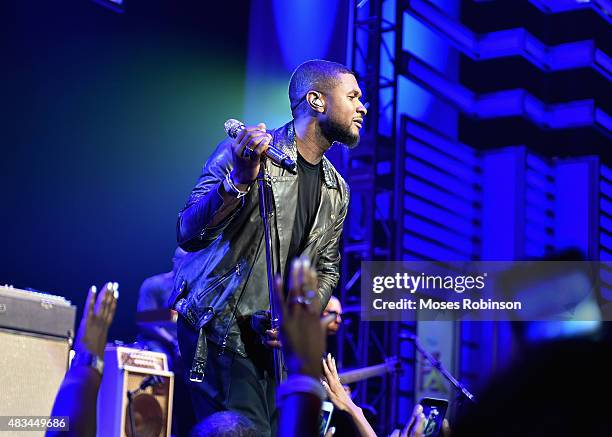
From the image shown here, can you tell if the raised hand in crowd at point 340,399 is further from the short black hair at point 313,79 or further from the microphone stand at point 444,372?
the short black hair at point 313,79

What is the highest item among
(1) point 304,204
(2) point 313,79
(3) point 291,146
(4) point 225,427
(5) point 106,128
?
(5) point 106,128

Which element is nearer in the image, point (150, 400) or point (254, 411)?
point (254, 411)

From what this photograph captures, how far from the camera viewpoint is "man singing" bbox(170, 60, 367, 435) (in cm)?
325

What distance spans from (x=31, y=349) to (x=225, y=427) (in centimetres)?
140

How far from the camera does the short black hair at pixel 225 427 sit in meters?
2.25

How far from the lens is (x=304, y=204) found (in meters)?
3.56

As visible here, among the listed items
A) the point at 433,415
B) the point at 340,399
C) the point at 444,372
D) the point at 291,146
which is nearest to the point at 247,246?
the point at 291,146

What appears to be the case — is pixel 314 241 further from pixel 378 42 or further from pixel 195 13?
pixel 195 13

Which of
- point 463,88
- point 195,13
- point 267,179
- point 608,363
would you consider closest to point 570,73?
point 463,88

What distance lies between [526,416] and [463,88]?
6.50 meters

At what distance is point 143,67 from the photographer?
24.3 feet

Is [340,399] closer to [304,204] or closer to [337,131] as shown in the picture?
[304,204]

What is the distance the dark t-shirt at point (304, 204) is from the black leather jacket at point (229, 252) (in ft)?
0.10

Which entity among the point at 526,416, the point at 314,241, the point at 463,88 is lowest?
the point at 526,416
